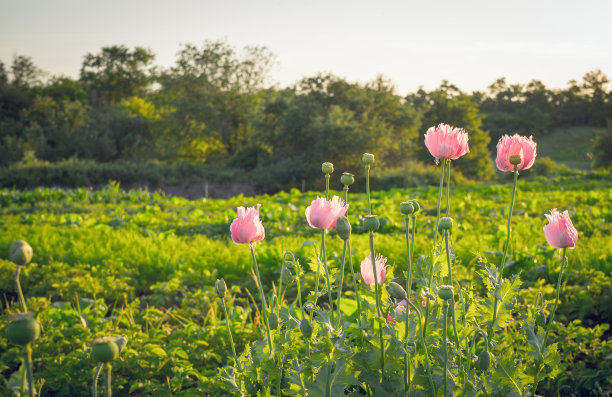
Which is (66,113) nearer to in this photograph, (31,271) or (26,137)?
(26,137)

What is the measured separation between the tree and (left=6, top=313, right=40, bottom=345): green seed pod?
4340 cm

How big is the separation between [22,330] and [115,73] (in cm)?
4410

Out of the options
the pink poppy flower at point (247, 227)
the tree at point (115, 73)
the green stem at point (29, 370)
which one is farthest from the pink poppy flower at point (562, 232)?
the tree at point (115, 73)

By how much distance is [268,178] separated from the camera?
15.9 m

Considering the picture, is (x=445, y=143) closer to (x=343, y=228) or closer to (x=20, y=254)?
(x=343, y=228)

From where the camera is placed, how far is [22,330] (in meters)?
0.65

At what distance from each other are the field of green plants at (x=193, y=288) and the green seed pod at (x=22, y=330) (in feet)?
0.83

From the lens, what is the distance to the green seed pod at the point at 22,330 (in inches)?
25.4

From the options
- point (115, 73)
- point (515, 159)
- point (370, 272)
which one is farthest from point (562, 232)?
point (115, 73)

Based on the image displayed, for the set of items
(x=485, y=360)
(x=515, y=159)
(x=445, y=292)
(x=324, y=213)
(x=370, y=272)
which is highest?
(x=515, y=159)

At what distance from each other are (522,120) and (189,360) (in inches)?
1721

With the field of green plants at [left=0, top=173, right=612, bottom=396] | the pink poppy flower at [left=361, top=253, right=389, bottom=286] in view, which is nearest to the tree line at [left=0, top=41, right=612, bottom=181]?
the field of green plants at [left=0, top=173, right=612, bottom=396]

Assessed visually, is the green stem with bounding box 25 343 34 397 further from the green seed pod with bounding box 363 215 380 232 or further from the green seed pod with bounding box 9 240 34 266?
the green seed pod with bounding box 363 215 380 232

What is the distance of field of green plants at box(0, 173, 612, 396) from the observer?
2031 mm
